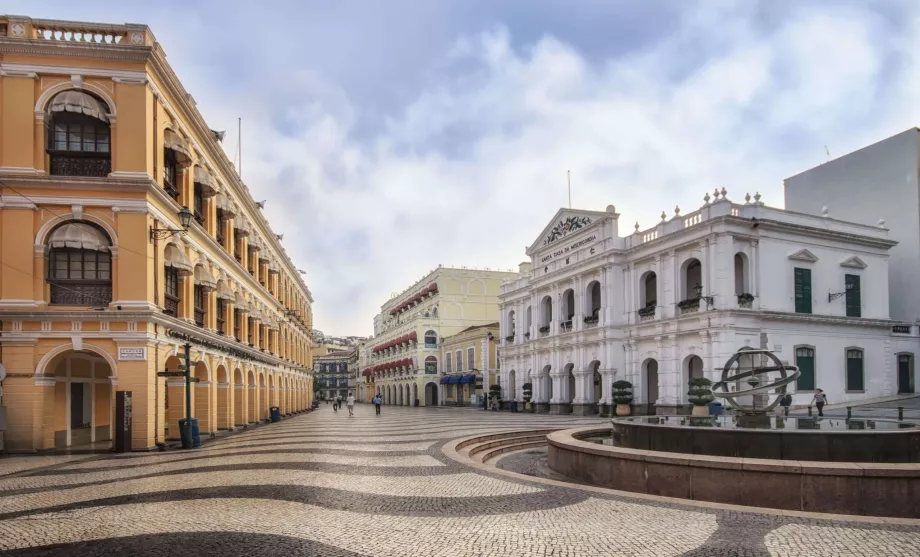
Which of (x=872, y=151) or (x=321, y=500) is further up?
(x=872, y=151)

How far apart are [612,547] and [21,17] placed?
70.3 ft

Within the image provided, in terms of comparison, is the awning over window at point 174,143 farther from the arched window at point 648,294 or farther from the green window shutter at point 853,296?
the green window shutter at point 853,296

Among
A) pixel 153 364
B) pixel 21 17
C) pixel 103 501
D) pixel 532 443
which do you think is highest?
pixel 21 17

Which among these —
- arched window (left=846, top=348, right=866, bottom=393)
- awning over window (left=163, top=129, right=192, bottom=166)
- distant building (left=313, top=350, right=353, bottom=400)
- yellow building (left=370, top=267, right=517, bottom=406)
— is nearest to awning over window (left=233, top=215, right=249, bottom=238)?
awning over window (left=163, top=129, right=192, bottom=166)

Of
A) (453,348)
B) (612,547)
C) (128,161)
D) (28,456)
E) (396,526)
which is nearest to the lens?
(612,547)

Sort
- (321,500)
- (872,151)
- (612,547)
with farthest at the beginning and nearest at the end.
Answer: (872,151), (321,500), (612,547)

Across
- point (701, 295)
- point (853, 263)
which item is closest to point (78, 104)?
point (701, 295)

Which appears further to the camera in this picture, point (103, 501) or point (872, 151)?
point (872, 151)

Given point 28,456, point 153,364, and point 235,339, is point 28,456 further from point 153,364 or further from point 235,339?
point 235,339

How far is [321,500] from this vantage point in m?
10.0

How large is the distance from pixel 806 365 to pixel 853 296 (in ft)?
17.2

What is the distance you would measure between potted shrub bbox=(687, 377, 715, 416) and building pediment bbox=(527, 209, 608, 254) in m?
12.5

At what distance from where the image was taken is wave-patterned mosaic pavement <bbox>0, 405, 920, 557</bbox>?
7133 millimetres

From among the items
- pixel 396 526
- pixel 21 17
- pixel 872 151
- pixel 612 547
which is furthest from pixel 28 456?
pixel 872 151
